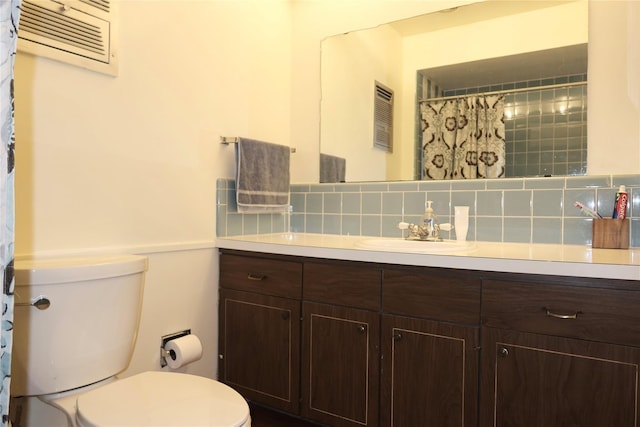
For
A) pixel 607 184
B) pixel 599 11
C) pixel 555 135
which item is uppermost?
pixel 599 11

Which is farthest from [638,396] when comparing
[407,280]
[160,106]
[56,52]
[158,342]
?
[56,52]

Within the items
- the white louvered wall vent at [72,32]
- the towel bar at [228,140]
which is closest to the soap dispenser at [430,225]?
the towel bar at [228,140]

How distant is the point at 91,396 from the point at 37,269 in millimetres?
368

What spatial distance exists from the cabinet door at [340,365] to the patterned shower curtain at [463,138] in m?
0.80

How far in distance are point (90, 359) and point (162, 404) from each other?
0.30m

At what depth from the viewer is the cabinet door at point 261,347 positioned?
180cm

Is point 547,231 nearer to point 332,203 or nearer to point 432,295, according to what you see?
point 432,295

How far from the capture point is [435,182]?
204 centimetres

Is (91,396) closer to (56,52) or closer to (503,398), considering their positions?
(56,52)

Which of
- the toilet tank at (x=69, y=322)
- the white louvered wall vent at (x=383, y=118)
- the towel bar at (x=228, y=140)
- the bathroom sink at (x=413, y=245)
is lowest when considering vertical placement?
the toilet tank at (x=69, y=322)

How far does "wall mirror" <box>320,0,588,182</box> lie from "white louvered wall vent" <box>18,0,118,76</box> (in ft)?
3.71

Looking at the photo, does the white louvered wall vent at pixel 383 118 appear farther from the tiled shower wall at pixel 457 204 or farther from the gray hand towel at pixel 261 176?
the gray hand towel at pixel 261 176

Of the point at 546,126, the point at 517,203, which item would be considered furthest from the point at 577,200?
the point at 546,126

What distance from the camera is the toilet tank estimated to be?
Answer: 1.18m
